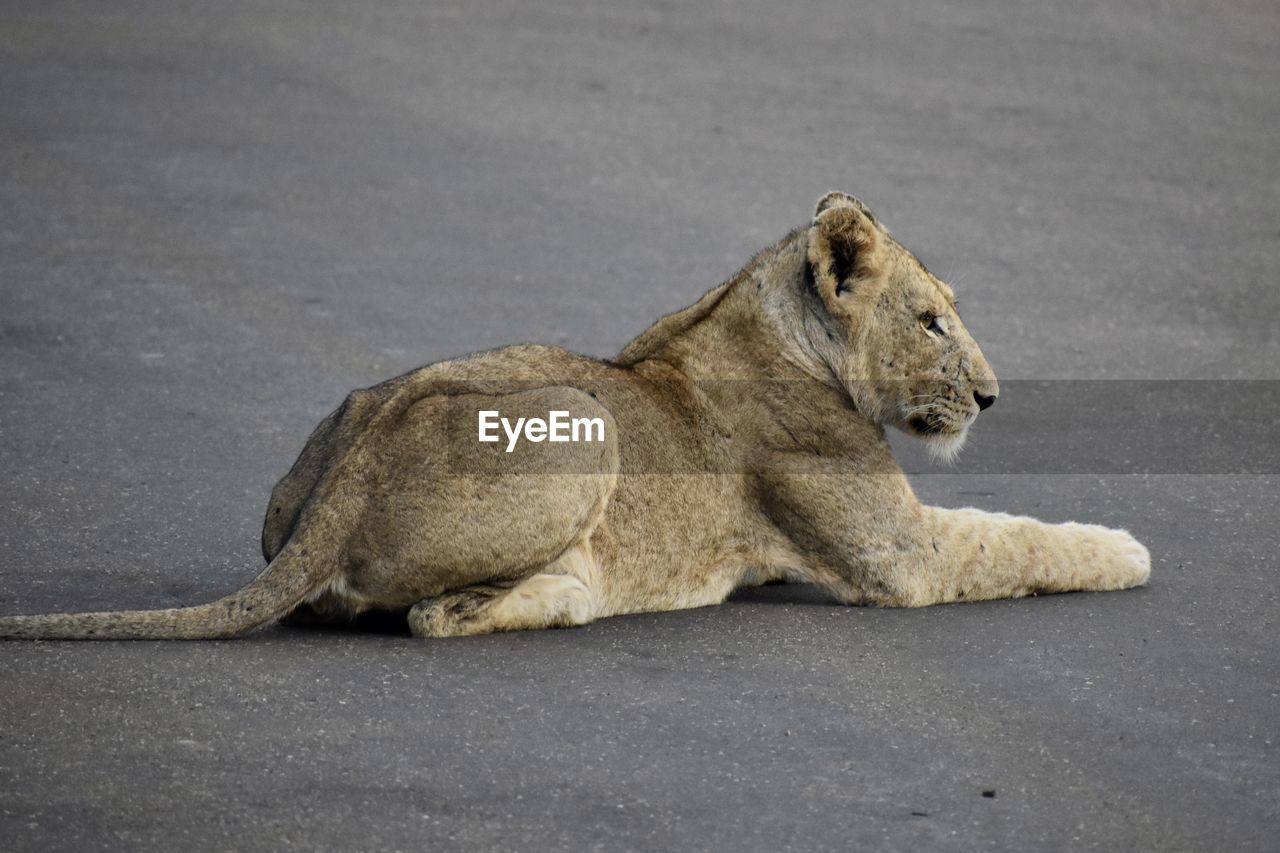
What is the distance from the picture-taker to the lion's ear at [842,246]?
6.45m

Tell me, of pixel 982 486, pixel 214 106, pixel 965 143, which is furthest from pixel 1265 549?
pixel 214 106

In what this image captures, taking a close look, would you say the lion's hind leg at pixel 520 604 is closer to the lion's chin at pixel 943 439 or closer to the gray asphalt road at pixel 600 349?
the gray asphalt road at pixel 600 349

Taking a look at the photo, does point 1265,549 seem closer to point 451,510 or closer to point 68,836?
point 451,510

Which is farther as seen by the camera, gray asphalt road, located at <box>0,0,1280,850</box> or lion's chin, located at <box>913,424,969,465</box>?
lion's chin, located at <box>913,424,969,465</box>

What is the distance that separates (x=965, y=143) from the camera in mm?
13750

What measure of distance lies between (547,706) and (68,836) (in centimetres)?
146

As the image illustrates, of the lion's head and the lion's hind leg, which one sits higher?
the lion's head

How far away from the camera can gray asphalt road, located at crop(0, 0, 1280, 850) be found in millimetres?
4969

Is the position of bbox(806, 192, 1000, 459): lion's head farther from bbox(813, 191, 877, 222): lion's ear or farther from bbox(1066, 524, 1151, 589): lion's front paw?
bbox(1066, 524, 1151, 589): lion's front paw

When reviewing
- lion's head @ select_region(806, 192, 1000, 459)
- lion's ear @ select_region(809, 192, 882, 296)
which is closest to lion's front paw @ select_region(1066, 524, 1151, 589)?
lion's head @ select_region(806, 192, 1000, 459)

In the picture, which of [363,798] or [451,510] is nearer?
[363,798]

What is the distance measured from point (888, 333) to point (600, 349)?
317 cm

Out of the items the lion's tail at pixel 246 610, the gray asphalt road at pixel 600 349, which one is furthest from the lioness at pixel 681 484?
the gray asphalt road at pixel 600 349

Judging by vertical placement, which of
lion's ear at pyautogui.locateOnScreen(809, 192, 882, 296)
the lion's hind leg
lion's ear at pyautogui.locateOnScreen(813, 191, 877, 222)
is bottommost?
the lion's hind leg
